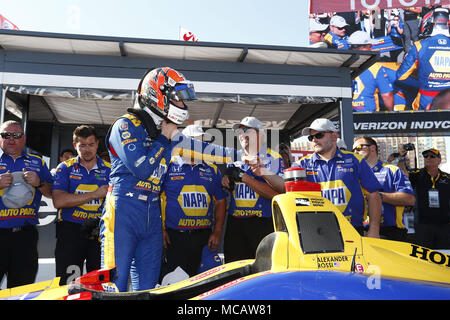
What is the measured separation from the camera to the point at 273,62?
198 inches

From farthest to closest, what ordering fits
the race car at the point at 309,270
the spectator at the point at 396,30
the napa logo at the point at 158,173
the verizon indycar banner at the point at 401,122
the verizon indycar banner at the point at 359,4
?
the verizon indycar banner at the point at 359,4
the spectator at the point at 396,30
the verizon indycar banner at the point at 401,122
the napa logo at the point at 158,173
the race car at the point at 309,270

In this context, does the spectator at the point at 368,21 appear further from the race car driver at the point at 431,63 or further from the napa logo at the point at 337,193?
the napa logo at the point at 337,193

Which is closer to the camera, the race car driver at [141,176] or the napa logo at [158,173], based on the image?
the race car driver at [141,176]

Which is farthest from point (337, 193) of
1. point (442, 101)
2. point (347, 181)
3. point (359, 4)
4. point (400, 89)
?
point (359, 4)

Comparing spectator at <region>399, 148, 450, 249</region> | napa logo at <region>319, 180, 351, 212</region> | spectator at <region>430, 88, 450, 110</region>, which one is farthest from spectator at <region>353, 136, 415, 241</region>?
spectator at <region>430, 88, 450, 110</region>

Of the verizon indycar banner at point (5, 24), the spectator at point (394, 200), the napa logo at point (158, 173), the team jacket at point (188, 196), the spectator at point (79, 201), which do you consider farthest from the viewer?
the verizon indycar banner at point (5, 24)

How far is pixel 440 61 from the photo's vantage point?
12078 mm

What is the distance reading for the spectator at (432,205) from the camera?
4426 millimetres

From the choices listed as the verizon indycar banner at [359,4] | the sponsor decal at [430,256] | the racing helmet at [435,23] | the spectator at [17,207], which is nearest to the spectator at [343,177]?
the sponsor decal at [430,256]

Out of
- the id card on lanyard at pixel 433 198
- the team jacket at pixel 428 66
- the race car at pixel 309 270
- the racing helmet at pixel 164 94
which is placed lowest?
the race car at pixel 309 270

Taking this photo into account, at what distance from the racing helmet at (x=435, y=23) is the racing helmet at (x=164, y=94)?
13.4 meters

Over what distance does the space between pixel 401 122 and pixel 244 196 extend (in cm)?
995

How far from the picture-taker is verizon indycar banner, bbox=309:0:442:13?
504 inches
